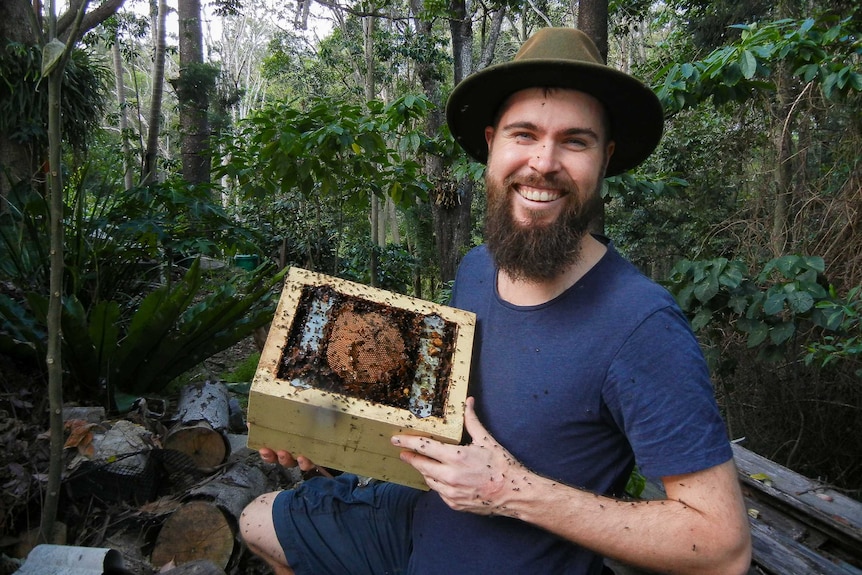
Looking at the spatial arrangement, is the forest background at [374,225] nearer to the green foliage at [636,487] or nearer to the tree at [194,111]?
the green foliage at [636,487]

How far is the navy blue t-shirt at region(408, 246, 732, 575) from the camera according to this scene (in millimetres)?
1309

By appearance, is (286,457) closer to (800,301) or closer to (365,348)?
(365,348)

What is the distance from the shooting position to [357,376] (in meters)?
1.52

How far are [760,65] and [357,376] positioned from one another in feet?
8.93

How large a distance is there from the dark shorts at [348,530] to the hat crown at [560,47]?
1.31m

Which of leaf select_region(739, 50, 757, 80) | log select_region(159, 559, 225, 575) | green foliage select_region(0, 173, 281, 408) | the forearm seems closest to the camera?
the forearm

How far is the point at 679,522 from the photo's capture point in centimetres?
127

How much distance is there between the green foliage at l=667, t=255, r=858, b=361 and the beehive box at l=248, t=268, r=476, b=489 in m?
2.11

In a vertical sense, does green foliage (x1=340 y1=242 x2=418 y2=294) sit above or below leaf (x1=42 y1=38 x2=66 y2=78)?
below

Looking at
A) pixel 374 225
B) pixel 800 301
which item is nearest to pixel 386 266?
pixel 374 225

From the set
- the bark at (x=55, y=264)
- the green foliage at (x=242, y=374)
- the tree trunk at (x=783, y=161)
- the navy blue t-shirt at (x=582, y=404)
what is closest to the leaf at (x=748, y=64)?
the navy blue t-shirt at (x=582, y=404)

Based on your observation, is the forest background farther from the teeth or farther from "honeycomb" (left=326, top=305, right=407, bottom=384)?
the teeth

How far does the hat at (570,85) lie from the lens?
5.12 ft

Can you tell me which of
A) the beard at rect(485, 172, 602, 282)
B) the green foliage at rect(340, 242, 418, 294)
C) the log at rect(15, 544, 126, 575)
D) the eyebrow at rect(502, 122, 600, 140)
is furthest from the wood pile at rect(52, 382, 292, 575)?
the green foliage at rect(340, 242, 418, 294)
